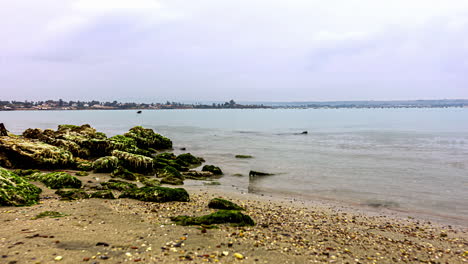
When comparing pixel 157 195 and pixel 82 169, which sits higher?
pixel 157 195

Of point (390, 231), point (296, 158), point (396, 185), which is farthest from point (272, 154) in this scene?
point (390, 231)

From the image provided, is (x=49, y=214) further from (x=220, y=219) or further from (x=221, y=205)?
(x=221, y=205)

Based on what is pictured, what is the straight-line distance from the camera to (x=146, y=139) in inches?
1332

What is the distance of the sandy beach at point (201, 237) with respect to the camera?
21.7 ft

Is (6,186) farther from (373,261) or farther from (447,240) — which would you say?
(447,240)

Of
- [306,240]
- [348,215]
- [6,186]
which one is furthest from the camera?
[348,215]

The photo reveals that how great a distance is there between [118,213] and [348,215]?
8.81 metres

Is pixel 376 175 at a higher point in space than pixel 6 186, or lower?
lower

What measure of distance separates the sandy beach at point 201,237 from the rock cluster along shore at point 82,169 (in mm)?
577

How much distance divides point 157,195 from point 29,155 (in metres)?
10.8

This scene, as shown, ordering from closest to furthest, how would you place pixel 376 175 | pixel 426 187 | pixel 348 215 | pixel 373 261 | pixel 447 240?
pixel 373 261, pixel 447 240, pixel 348 215, pixel 426 187, pixel 376 175

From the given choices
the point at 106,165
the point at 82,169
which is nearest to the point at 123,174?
the point at 106,165

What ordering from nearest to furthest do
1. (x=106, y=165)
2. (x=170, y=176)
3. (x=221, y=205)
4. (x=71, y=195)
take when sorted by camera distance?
(x=221, y=205) < (x=71, y=195) < (x=170, y=176) < (x=106, y=165)

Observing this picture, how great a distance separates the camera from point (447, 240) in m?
9.64
